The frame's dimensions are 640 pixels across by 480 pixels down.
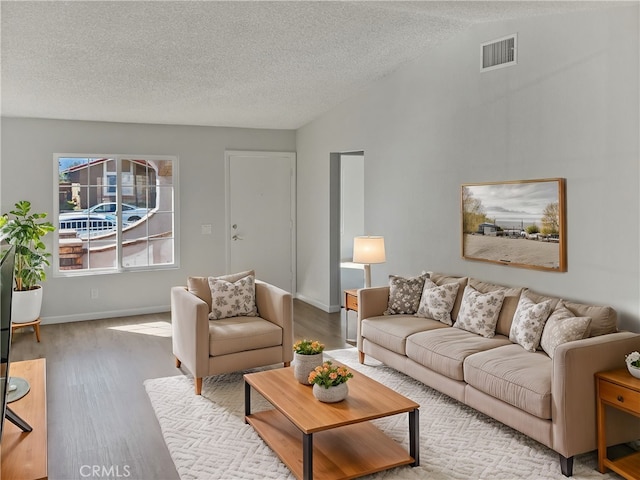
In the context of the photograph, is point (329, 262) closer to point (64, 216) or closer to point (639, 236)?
point (64, 216)

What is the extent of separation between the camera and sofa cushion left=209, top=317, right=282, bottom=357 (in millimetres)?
4129

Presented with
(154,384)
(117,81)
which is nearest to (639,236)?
(154,384)

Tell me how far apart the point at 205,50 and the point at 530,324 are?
10.8 feet

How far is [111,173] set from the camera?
6.50 meters

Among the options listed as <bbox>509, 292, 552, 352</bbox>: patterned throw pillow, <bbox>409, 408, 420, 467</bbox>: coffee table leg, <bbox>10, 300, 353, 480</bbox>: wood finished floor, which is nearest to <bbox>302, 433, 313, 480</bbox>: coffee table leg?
<bbox>409, 408, 420, 467</bbox>: coffee table leg

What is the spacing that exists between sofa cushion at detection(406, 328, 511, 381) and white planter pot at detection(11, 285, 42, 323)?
382cm

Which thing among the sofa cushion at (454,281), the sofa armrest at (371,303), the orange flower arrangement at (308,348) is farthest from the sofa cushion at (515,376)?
the sofa armrest at (371,303)

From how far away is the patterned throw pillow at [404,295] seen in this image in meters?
4.75

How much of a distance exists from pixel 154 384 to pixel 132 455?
115 cm

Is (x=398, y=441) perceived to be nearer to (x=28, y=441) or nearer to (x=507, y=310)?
(x=507, y=310)

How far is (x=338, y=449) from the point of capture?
10.1 ft

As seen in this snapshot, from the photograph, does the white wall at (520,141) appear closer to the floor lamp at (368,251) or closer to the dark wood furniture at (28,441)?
the floor lamp at (368,251)

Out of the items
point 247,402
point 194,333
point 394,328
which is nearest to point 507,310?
point 394,328

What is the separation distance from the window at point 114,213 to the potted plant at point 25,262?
66 centimetres
